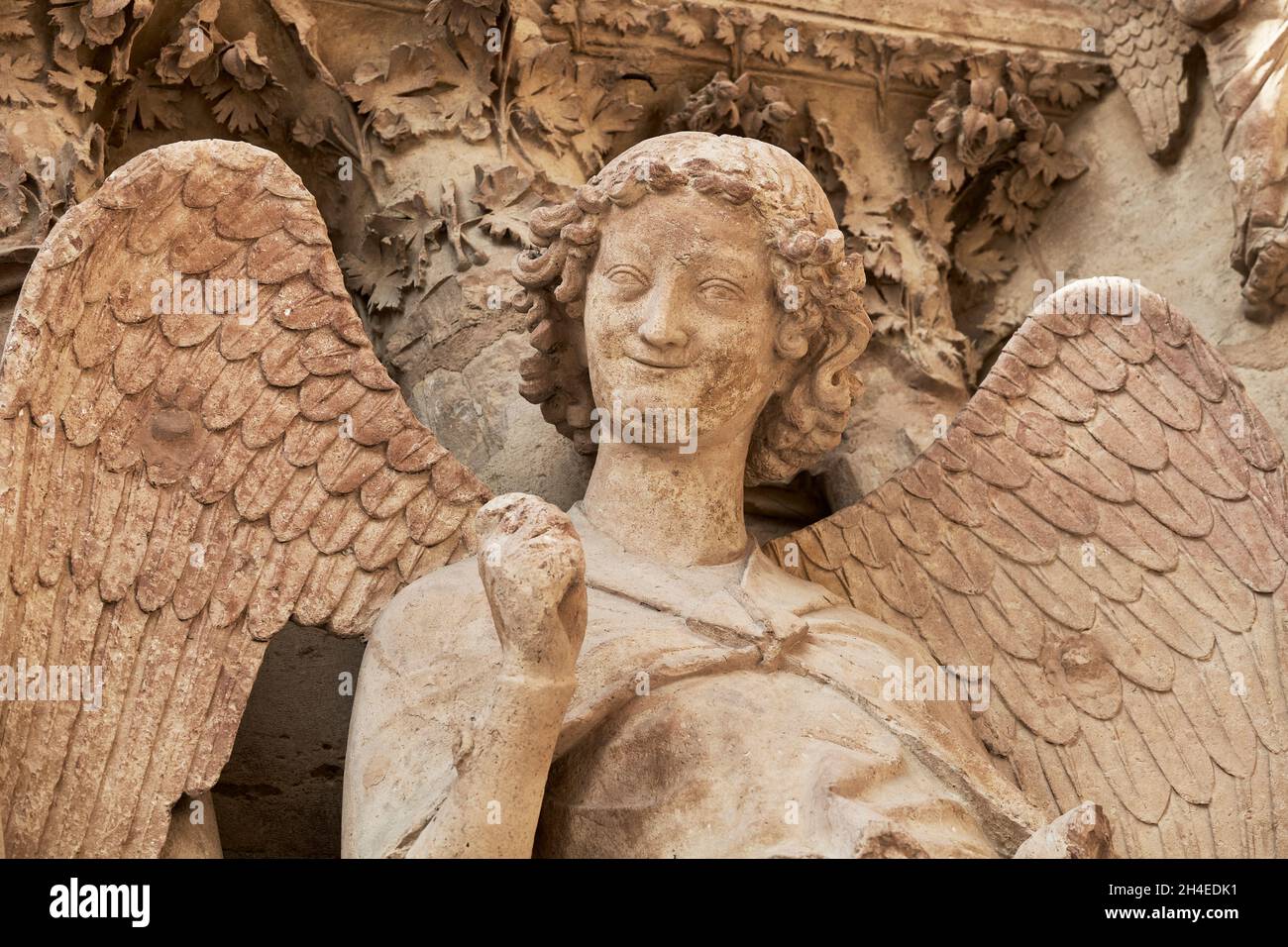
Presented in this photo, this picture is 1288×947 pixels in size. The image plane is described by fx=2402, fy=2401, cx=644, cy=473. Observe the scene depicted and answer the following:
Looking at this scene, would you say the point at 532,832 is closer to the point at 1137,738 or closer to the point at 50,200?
the point at 1137,738

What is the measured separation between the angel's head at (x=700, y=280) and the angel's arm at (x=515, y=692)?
843 millimetres

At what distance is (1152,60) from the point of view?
720 centimetres

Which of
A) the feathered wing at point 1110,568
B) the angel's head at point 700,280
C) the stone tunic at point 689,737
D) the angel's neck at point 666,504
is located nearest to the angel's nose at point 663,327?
the angel's head at point 700,280

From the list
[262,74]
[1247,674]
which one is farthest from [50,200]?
[1247,674]

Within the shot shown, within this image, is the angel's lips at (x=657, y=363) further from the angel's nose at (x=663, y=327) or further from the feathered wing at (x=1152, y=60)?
the feathered wing at (x=1152, y=60)

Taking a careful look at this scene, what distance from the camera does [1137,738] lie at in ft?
18.7

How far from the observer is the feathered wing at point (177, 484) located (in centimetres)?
506

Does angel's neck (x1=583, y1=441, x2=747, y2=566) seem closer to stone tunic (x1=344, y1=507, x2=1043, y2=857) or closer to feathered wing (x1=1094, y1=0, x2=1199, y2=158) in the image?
stone tunic (x1=344, y1=507, x2=1043, y2=857)

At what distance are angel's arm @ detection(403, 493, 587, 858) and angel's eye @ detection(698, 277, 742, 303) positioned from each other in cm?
93

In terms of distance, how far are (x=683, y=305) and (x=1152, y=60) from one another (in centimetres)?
248

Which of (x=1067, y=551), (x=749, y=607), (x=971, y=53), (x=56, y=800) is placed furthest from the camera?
(x=971, y=53)

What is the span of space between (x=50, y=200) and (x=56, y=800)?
168 cm

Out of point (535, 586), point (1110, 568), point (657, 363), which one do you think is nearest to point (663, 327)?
point (657, 363)

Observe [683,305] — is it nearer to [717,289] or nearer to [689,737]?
[717,289]
